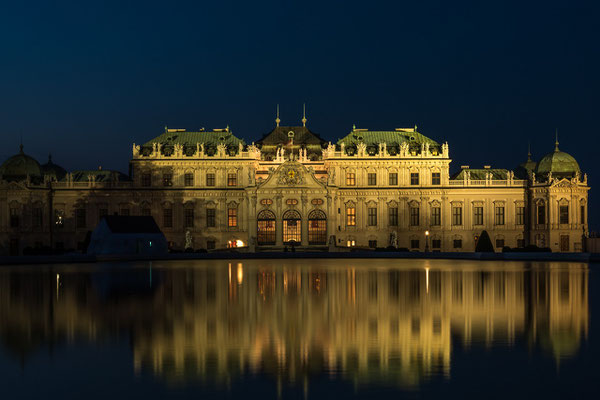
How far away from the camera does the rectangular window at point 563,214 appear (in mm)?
90875

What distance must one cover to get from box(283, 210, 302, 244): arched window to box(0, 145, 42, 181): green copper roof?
104 feet

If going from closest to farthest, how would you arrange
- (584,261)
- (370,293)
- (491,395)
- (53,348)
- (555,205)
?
1. (491,395)
2. (53,348)
3. (370,293)
4. (584,261)
5. (555,205)

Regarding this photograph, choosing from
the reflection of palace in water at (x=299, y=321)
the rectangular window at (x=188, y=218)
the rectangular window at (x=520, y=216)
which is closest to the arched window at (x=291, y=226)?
the rectangular window at (x=188, y=218)

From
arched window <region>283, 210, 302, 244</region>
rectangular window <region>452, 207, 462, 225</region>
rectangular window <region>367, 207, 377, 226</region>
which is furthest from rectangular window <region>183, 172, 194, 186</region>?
rectangular window <region>452, 207, 462, 225</region>

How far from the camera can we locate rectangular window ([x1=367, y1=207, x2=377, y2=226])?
93.6 metres

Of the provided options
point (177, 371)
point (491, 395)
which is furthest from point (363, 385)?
point (177, 371)

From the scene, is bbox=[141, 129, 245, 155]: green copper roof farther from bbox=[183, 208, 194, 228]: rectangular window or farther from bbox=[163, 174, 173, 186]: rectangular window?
bbox=[183, 208, 194, 228]: rectangular window

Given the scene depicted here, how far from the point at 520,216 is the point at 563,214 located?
17.2ft

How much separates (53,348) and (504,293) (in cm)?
1918

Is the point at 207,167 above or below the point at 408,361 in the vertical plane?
above

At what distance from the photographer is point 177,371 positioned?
1500cm

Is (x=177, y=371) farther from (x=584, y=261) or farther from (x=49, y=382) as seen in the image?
(x=584, y=261)

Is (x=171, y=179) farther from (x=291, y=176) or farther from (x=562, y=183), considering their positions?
(x=562, y=183)

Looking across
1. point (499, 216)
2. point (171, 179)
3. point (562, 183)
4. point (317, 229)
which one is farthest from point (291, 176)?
point (562, 183)
